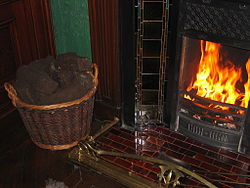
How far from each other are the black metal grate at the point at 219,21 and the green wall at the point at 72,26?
0.63 metres

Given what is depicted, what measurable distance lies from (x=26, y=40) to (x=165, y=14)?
93 cm

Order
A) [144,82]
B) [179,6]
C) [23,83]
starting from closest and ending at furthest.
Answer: [179,6] < [23,83] < [144,82]

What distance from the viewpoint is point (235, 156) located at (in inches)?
75.5

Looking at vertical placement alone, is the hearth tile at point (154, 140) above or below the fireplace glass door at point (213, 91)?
below

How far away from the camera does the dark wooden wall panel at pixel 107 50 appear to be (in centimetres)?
187

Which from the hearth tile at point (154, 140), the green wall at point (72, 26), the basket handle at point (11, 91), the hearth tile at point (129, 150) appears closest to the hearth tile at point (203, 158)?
the hearth tile at point (154, 140)

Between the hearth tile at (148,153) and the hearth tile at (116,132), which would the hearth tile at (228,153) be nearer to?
the hearth tile at (148,153)

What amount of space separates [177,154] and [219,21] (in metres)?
0.77

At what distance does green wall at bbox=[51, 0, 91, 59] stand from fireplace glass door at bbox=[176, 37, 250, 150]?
2.01 ft

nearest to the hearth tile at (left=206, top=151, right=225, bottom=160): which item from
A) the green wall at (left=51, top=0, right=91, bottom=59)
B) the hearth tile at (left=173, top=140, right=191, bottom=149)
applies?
the hearth tile at (left=173, top=140, right=191, bottom=149)

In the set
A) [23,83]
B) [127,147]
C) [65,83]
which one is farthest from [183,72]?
[23,83]

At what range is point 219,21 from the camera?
64.8 inches

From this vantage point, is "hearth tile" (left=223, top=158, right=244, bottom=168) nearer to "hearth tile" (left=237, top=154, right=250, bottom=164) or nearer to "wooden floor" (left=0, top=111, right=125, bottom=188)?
"hearth tile" (left=237, top=154, right=250, bottom=164)

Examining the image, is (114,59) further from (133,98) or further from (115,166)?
(115,166)
